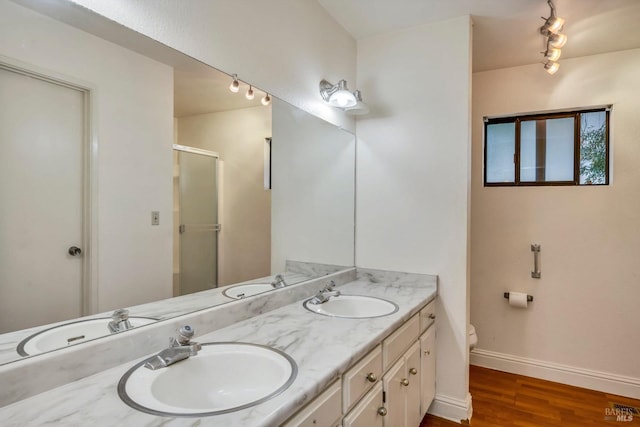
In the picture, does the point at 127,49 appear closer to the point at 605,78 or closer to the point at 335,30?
the point at 335,30

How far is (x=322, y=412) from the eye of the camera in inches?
40.5

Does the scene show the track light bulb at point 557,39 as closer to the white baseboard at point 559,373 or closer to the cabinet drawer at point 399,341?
the cabinet drawer at point 399,341

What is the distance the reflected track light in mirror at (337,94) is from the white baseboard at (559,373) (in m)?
2.33

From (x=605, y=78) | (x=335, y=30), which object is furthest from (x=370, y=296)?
(x=605, y=78)

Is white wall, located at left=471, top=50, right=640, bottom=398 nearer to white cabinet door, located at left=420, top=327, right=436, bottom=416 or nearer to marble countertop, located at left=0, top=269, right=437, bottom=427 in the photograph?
white cabinet door, located at left=420, top=327, right=436, bottom=416

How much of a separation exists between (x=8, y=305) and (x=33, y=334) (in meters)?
0.11

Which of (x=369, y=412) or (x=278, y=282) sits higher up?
(x=278, y=282)

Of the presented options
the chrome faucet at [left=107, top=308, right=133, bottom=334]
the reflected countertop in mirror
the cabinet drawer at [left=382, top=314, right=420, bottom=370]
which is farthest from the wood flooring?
the chrome faucet at [left=107, top=308, right=133, bottom=334]

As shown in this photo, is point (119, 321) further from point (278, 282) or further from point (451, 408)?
point (451, 408)

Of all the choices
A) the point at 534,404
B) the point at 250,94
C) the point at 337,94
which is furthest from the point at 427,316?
the point at 250,94

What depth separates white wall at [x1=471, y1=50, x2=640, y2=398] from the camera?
254cm

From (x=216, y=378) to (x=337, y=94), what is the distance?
1.63 metres

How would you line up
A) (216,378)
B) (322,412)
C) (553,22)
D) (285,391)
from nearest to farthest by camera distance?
1. (285,391)
2. (322,412)
3. (216,378)
4. (553,22)

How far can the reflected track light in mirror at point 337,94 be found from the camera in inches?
82.4
